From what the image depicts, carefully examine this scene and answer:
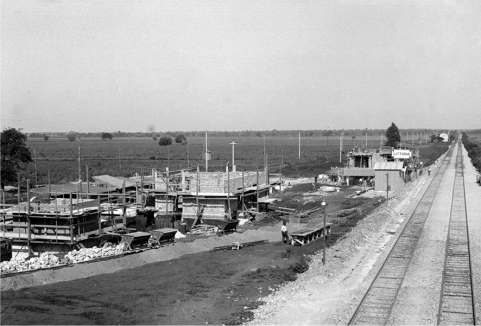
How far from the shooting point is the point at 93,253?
94.4 feet

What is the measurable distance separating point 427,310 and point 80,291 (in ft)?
44.2

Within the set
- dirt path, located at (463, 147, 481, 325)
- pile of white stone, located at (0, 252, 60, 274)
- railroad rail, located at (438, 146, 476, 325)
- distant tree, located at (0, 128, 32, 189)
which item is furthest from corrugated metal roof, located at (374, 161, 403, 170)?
distant tree, located at (0, 128, 32, 189)

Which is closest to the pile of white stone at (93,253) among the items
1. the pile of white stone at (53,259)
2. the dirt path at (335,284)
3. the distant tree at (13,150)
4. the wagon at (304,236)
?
the pile of white stone at (53,259)

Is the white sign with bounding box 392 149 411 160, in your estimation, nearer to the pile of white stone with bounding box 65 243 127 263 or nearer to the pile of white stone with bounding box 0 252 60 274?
the pile of white stone with bounding box 65 243 127 263

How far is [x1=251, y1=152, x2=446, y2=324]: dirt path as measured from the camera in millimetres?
17781

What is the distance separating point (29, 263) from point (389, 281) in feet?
60.0

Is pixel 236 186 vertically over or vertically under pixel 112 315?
over

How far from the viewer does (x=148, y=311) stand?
18234mm

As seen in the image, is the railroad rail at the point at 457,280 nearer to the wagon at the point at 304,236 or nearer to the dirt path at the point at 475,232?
the dirt path at the point at 475,232

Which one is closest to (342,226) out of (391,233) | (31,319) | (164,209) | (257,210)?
(391,233)

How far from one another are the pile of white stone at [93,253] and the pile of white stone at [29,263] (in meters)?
0.85

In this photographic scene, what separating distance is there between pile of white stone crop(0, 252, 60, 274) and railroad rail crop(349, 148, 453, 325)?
15.9m

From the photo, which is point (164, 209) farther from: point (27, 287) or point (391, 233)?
point (27, 287)

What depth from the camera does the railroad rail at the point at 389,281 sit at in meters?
17.7
